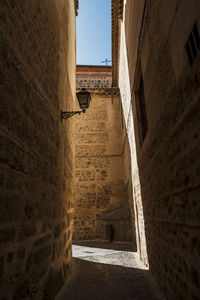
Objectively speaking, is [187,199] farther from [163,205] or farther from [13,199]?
[13,199]

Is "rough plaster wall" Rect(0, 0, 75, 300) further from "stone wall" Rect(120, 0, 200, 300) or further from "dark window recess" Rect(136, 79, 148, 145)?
"dark window recess" Rect(136, 79, 148, 145)

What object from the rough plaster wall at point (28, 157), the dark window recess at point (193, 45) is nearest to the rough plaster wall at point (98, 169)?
the rough plaster wall at point (28, 157)

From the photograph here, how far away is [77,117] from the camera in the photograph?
1098cm

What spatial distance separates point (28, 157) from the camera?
1.92 metres

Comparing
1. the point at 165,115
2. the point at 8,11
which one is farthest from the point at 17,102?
the point at 165,115

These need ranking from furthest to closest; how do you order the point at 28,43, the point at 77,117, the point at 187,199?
the point at 77,117 → the point at 28,43 → the point at 187,199

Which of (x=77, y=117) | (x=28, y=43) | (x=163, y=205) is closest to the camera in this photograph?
(x=28, y=43)

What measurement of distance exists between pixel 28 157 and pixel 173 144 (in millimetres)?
1693

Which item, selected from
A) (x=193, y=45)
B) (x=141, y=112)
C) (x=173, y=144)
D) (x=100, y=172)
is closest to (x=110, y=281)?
(x=173, y=144)

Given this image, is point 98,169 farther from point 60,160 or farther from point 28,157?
point 28,157

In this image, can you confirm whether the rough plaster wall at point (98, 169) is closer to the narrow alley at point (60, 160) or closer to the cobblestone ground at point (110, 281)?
the cobblestone ground at point (110, 281)

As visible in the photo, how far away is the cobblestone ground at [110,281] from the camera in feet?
8.93

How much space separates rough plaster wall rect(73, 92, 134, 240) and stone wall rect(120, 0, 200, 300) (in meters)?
5.84

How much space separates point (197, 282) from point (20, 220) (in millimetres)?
1798
